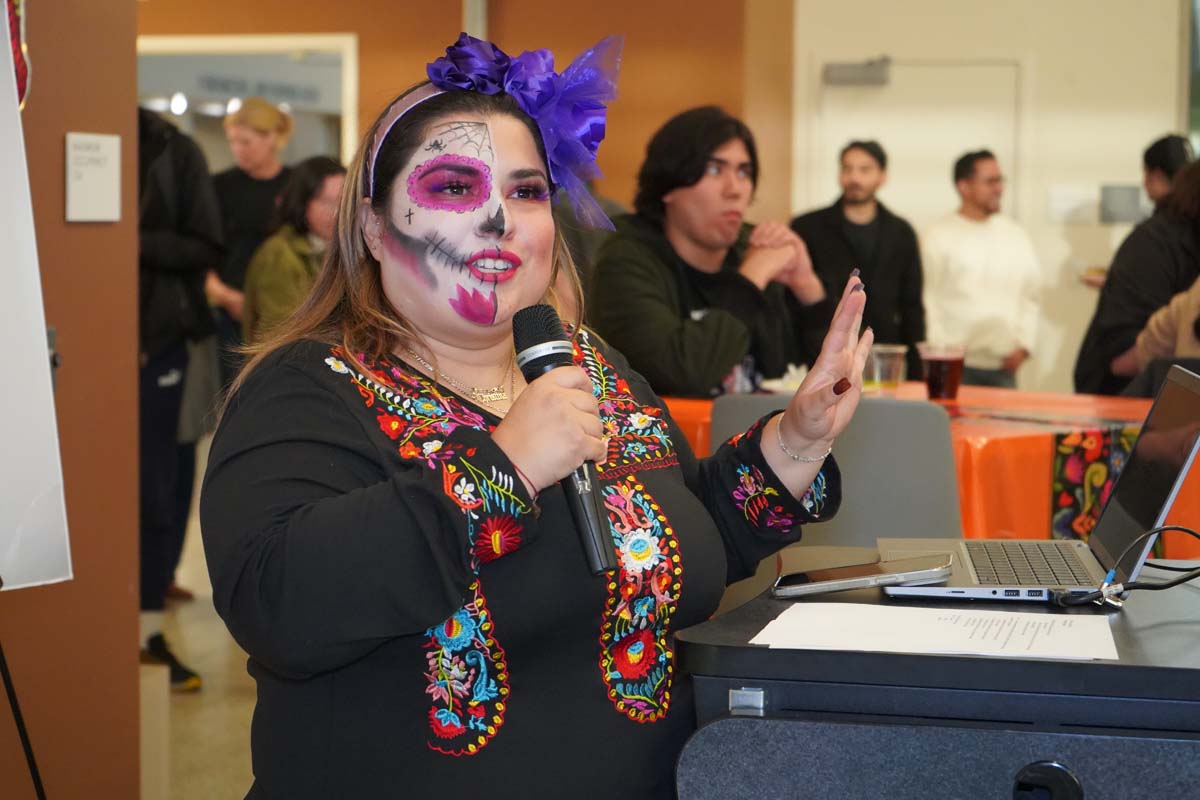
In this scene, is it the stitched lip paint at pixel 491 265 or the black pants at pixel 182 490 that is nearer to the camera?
the stitched lip paint at pixel 491 265

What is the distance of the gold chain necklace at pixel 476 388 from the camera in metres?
1.52

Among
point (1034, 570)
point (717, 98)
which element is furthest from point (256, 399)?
point (717, 98)

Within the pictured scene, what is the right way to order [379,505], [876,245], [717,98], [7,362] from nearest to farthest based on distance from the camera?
1. [379,505]
2. [7,362]
3. [876,245]
4. [717,98]

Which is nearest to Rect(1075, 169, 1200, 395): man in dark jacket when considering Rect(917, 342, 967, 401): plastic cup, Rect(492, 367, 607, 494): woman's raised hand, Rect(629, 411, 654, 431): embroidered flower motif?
Rect(917, 342, 967, 401): plastic cup

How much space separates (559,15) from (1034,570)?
5.06 metres

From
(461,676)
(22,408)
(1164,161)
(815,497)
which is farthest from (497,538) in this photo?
(1164,161)

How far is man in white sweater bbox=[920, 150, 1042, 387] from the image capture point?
6.15 metres

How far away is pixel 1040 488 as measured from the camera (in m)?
2.92

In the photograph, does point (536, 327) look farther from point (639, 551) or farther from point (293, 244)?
point (293, 244)

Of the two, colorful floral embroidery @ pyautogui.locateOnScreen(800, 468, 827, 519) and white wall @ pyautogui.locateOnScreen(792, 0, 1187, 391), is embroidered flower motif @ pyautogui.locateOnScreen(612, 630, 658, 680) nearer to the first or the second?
colorful floral embroidery @ pyautogui.locateOnScreen(800, 468, 827, 519)

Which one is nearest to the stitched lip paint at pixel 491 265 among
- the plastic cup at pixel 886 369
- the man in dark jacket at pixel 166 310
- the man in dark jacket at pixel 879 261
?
the plastic cup at pixel 886 369

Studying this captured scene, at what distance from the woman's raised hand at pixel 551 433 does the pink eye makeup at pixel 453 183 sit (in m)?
0.30

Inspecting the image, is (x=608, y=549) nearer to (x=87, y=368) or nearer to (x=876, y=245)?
(x=87, y=368)

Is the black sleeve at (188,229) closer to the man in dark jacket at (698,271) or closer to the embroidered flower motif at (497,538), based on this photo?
the man in dark jacket at (698,271)
